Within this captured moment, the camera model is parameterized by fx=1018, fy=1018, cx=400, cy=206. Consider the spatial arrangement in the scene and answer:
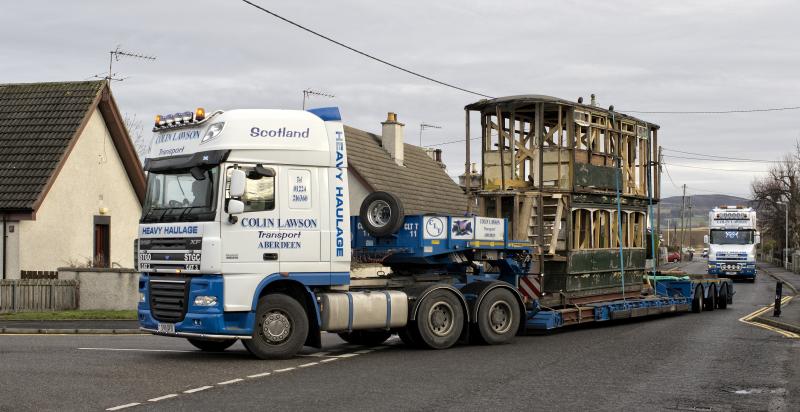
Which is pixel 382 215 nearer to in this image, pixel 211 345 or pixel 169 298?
pixel 211 345

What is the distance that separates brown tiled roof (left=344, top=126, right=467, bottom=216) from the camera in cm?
4006

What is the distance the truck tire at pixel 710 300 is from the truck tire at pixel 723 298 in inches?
18.0

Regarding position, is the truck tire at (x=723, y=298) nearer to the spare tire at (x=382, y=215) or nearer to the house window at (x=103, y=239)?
the spare tire at (x=382, y=215)

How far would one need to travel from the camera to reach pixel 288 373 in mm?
13219

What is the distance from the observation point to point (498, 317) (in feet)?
58.0

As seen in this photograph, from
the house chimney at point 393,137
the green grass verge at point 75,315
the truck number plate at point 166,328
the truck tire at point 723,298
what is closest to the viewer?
the truck number plate at point 166,328

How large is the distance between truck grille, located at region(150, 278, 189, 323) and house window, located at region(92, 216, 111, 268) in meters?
18.5

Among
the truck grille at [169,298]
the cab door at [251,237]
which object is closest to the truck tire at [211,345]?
the truck grille at [169,298]

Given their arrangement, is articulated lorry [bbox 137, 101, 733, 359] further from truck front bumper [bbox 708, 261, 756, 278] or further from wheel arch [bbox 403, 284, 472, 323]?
truck front bumper [bbox 708, 261, 756, 278]

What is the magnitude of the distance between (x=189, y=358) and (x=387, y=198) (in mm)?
4204

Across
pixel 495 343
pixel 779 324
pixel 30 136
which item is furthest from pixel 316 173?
pixel 30 136

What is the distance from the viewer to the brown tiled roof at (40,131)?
1161 inches

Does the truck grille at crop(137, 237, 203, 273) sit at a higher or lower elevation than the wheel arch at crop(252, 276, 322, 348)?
higher

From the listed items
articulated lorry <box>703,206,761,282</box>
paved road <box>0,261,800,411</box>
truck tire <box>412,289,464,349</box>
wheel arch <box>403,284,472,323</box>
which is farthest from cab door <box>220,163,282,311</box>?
articulated lorry <box>703,206,761,282</box>
